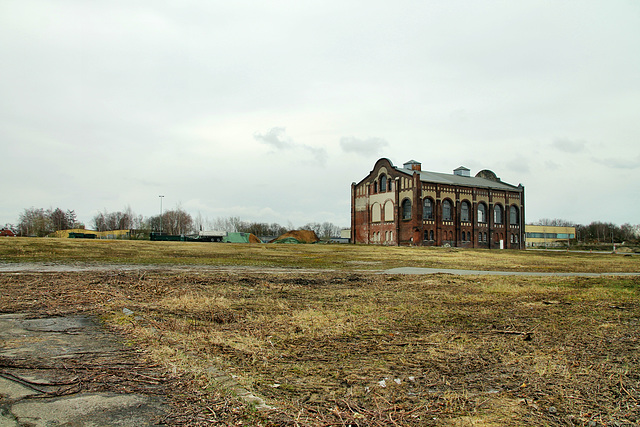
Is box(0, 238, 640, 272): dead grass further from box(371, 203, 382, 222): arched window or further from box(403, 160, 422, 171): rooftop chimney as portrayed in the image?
box(403, 160, 422, 171): rooftop chimney

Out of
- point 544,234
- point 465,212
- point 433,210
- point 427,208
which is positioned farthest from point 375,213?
point 544,234

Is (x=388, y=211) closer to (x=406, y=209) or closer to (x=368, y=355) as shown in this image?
(x=406, y=209)

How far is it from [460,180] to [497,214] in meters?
8.65

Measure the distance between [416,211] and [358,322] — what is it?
6058cm

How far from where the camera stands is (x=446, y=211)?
7062cm

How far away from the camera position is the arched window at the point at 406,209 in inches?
2671

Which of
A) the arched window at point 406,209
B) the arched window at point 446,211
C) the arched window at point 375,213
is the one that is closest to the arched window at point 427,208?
the arched window at point 406,209

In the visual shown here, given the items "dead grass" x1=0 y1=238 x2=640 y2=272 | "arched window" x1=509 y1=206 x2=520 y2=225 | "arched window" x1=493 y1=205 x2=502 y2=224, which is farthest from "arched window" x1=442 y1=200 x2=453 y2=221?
"dead grass" x1=0 y1=238 x2=640 y2=272

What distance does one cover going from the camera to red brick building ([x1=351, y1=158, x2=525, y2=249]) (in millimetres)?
67562

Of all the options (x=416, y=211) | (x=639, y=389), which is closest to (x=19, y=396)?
(x=639, y=389)

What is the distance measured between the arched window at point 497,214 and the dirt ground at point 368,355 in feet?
227

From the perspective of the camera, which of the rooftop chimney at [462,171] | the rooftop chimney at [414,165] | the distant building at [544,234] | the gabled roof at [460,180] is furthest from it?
the distant building at [544,234]

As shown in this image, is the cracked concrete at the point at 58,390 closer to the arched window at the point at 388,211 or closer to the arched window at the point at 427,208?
the arched window at the point at 427,208

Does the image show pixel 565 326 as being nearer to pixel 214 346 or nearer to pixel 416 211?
pixel 214 346
